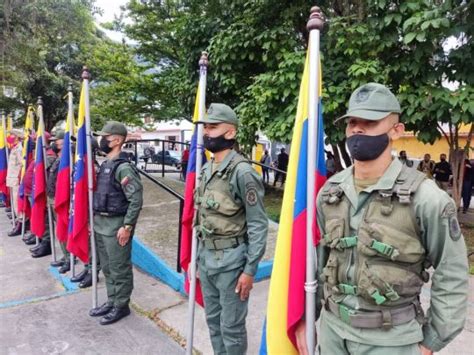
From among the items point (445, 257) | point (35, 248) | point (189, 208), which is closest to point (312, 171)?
point (445, 257)

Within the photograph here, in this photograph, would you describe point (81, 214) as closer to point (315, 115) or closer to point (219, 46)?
point (315, 115)

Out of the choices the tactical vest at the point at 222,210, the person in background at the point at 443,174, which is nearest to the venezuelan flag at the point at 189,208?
the tactical vest at the point at 222,210

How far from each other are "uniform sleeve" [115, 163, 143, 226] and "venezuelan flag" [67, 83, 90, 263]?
0.72 m

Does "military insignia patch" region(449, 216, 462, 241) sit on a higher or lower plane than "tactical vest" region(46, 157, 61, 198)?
higher

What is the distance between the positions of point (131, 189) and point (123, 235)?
1.39 feet

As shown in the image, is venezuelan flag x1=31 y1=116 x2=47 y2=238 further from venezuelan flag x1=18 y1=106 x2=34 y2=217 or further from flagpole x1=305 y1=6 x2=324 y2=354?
flagpole x1=305 y1=6 x2=324 y2=354

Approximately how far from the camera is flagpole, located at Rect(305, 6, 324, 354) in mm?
1747

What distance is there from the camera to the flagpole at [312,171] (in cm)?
175

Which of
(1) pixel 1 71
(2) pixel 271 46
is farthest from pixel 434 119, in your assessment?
(1) pixel 1 71

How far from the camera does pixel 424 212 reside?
4.91 ft

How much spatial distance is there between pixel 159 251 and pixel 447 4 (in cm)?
460

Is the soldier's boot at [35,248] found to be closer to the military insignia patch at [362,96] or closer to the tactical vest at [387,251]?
the tactical vest at [387,251]

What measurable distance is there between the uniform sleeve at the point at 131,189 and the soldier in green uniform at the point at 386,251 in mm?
2212

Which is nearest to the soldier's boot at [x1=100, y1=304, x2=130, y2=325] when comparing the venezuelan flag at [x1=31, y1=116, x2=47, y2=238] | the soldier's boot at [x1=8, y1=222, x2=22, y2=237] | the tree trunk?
the venezuelan flag at [x1=31, y1=116, x2=47, y2=238]
